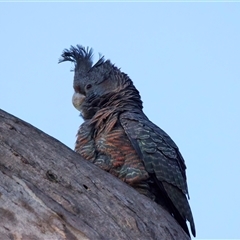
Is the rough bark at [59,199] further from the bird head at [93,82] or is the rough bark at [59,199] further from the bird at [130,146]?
the bird head at [93,82]

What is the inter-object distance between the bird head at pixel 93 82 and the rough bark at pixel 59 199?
2666 millimetres

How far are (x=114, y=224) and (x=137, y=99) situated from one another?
3.30 meters

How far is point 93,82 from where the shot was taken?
7113 mm

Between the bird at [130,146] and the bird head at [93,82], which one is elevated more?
the bird head at [93,82]

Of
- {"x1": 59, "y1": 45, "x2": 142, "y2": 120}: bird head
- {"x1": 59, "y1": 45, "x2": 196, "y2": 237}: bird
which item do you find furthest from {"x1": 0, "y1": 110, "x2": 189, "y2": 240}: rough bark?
{"x1": 59, "y1": 45, "x2": 142, "y2": 120}: bird head

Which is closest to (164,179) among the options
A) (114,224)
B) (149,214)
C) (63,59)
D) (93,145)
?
(93,145)

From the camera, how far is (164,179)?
5570 mm

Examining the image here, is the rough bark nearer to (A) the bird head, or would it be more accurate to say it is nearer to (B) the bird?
(B) the bird

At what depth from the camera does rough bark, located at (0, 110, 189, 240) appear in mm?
3389

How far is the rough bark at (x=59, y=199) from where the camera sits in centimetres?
339

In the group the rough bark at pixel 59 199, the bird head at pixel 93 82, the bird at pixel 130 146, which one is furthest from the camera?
the bird head at pixel 93 82

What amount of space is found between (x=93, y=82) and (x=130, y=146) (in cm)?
156

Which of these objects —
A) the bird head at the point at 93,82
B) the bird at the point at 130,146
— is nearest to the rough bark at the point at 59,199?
the bird at the point at 130,146

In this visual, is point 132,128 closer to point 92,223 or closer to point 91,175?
point 91,175
